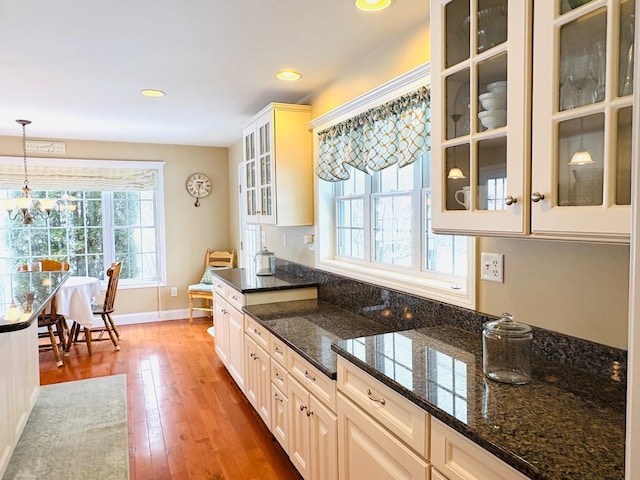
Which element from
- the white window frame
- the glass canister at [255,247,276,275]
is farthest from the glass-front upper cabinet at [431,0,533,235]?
the glass canister at [255,247,276,275]

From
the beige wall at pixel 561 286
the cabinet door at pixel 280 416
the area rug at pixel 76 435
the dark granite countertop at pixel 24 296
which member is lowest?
the area rug at pixel 76 435

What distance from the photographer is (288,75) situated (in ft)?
9.73

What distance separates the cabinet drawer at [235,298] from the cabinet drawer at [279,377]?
0.70 meters

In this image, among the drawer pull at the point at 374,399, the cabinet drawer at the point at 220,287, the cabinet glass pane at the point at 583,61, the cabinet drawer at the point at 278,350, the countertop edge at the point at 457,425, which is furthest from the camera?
the cabinet drawer at the point at 220,287

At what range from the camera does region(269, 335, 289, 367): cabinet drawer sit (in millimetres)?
2299

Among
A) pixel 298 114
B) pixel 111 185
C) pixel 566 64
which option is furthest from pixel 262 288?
pixel 111 185

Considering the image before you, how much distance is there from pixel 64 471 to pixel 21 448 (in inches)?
18.1

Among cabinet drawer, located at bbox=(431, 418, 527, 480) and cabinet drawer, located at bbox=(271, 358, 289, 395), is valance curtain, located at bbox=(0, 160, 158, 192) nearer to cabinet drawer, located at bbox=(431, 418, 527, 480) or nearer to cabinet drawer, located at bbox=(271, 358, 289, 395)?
cabinet drawer, located at bbox=(271, 358, 289, 395)

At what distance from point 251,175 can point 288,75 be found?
1238 mm

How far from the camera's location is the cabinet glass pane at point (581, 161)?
1097mm

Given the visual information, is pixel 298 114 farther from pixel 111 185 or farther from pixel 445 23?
pixel 111 185

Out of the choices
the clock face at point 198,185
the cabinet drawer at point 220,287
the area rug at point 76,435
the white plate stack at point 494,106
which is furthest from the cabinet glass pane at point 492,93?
the clock face at point 198,185

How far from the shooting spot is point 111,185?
552 cm

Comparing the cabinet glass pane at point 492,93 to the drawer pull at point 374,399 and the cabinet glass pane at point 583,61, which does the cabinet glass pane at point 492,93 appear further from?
the drawer pull at point 374,399
